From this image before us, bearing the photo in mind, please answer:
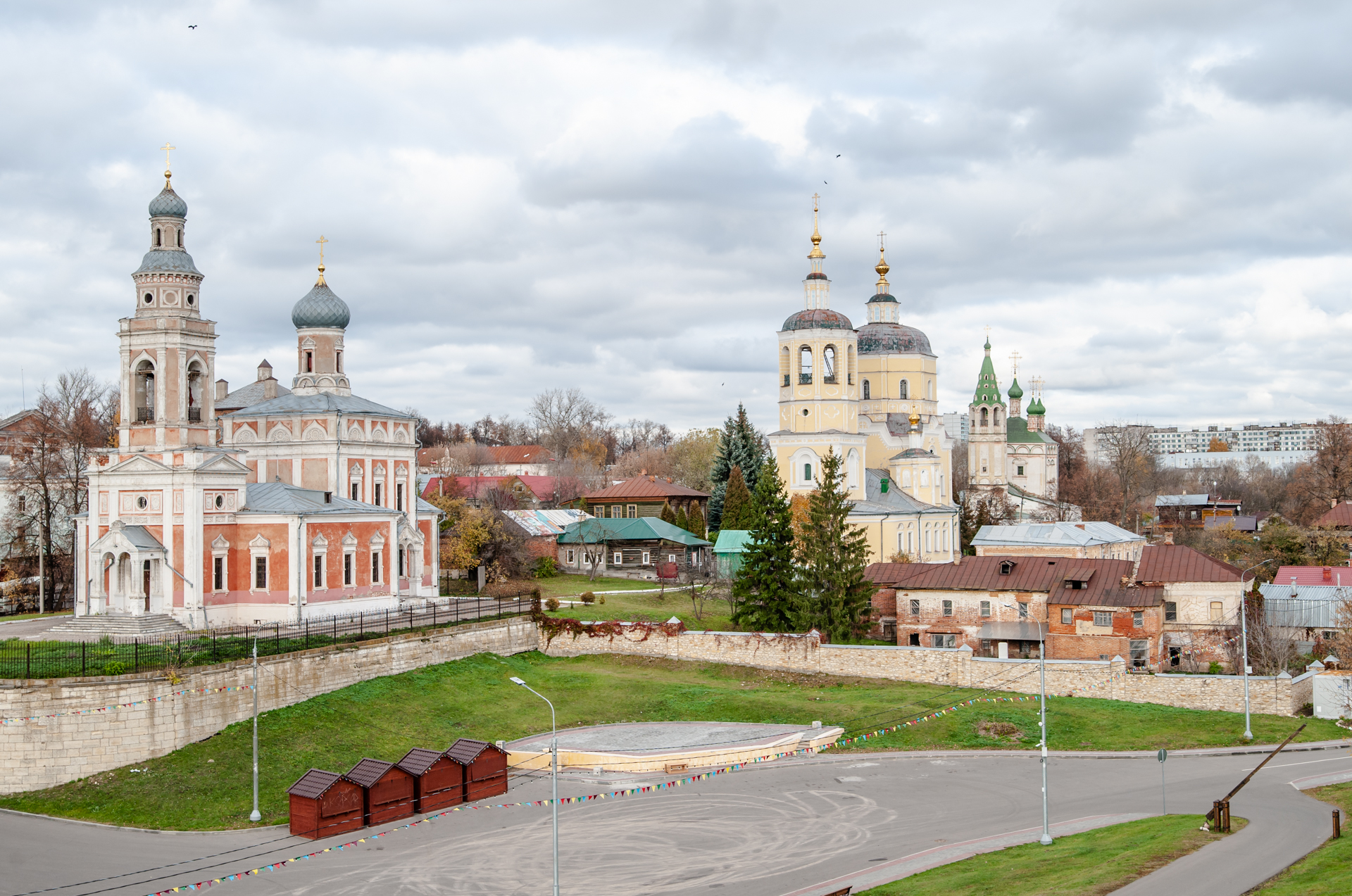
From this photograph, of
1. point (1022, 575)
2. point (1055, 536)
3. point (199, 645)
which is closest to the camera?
point (199, 645)

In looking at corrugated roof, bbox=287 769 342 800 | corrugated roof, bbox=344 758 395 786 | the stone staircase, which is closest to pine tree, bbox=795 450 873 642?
corrugated roof, bbox=344 758 395 786

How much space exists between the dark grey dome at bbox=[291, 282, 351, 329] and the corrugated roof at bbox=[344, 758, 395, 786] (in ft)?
79.0

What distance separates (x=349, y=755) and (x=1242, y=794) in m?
21.7

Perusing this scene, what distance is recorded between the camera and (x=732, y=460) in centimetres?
7344

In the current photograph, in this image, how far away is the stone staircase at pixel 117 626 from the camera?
35.3m

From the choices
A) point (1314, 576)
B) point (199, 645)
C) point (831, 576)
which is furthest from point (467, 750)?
point (1314, 576)

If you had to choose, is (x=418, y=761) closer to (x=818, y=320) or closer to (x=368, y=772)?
(x=368, y=772)

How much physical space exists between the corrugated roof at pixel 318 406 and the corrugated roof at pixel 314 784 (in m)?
20.9

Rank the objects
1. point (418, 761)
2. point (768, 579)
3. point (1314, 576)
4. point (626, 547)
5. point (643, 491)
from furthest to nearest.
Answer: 1. point (643, 491)
2. point (626, 547)
3. point (1314, 576)
4. point (768, 579)
5. point (418, 761)

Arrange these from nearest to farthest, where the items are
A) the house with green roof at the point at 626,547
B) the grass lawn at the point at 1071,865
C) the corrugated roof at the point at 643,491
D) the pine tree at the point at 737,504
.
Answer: the grass lawn at the point at 1071,865 → the house with green roof at the point at 626,547 → the pine tree at the point at 737,504 → the corrugated roof at the point at 643,491

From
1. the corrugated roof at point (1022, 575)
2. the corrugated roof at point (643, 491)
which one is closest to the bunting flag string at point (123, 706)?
the corrugated roof at point (1022, 575)

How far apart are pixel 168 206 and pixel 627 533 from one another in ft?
102

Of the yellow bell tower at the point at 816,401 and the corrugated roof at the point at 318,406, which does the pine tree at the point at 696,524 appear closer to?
the yellow bell tower at the point at 816,401

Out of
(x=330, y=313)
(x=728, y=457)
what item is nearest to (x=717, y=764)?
(x=330, y=313)
